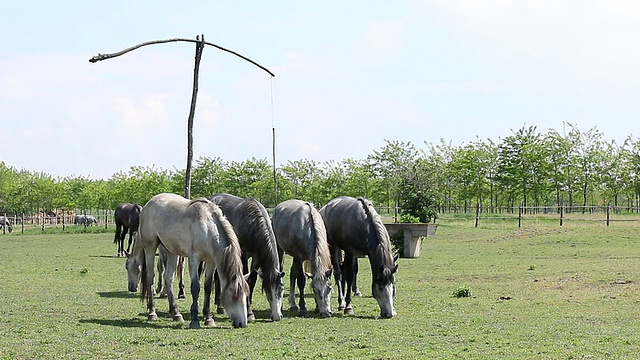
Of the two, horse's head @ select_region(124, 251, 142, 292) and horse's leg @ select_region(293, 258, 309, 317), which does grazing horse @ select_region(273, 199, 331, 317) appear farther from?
horse's head @ select_region(124, 251, 142, 292)

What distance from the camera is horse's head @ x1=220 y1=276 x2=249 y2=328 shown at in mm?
11719

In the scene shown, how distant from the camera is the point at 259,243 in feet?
42.4

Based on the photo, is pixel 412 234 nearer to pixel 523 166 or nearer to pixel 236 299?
pixel 236 299

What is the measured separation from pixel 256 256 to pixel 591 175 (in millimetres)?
46863

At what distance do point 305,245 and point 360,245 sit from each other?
123cm

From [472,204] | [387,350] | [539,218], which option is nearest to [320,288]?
[387,350]

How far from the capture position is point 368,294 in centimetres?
1702

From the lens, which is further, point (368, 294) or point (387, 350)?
point (368, 294)

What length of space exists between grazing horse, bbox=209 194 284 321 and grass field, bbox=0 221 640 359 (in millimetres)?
447

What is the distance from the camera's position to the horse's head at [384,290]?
1303cm

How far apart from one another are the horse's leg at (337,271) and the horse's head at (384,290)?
1.00m

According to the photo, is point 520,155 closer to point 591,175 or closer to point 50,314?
point 591,175

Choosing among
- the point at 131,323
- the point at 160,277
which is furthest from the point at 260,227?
the point at 160,277

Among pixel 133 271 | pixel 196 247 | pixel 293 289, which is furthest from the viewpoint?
pixel 133 271
